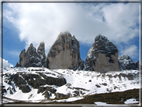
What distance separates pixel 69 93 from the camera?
84688mm

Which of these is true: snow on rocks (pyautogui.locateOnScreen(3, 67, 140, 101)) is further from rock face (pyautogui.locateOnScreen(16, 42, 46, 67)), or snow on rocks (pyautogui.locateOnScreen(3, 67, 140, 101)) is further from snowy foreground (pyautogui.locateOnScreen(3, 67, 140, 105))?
rock face (pyautogui.locateOnScreen(16, 42, 46, 67))

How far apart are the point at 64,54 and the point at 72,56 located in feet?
33.8

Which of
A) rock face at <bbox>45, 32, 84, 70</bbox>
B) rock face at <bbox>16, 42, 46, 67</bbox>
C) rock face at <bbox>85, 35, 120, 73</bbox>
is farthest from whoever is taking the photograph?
rock face at <bbox>16, 42, 46, 67</bbox>

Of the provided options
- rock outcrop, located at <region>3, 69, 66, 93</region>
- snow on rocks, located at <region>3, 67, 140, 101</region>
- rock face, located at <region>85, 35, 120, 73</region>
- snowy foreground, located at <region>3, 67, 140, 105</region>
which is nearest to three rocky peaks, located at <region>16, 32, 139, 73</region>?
rock face, located at <region>85, 35, 120, 73</region>

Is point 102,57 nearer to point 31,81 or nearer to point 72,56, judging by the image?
point 72,56

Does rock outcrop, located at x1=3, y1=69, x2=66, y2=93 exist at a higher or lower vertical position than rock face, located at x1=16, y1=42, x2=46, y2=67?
lower

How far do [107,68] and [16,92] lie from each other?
104m

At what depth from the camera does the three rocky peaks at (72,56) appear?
Answer: 6304 inches

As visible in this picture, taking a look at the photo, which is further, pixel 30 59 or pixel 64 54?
pixel 30 59

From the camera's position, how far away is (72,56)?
16700 centimetres

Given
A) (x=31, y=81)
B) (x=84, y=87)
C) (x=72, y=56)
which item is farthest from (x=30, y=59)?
(x=84, y=87)

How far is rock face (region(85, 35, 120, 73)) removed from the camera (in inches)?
6211

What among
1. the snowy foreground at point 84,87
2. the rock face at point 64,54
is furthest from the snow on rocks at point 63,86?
the rock face at point 64,54

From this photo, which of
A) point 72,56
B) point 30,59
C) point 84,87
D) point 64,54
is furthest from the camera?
point 30,59
